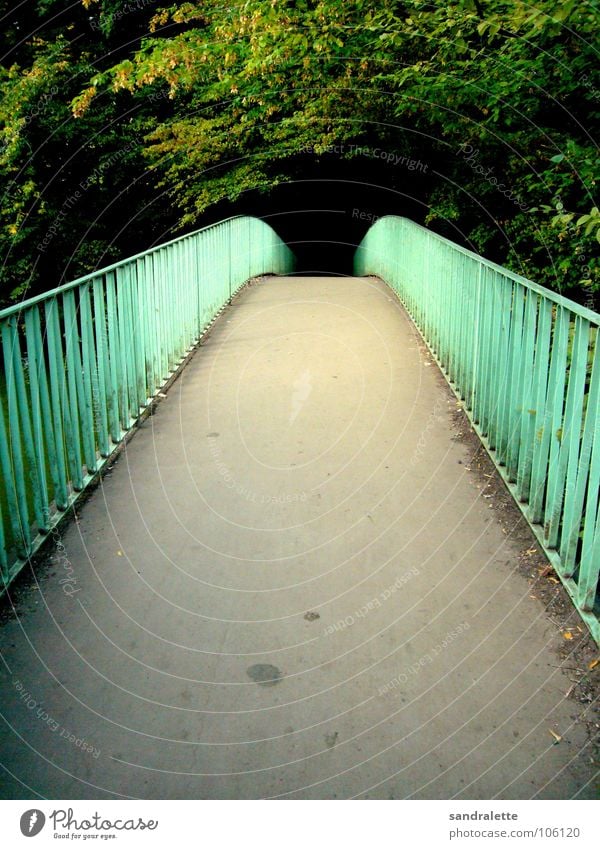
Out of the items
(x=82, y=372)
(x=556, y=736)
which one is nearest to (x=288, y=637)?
(x=556, y=736)

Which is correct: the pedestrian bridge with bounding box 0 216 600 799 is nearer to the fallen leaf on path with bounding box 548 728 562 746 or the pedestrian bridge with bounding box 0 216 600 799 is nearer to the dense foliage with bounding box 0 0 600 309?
the fallen leaf on path with bounding box 548 728 562 746

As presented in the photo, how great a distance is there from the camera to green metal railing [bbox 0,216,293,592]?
4086mm

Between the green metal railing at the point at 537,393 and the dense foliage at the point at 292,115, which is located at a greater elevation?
the dense foliage at the point at 292,115

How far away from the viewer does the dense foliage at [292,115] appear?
8086 mm

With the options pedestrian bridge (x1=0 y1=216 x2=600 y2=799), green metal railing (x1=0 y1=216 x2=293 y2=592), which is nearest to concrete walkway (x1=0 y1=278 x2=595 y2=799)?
pedestrian bridge (x1=0 y1=216 x2=600 y2=799)

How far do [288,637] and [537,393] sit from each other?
71.6 inches

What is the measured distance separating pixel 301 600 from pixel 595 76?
603 centimetres

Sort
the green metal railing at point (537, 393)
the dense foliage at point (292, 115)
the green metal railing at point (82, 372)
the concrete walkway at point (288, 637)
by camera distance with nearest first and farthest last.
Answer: the concrete walkway at point (288, 637) < the green metal railing at point (537, 393) < the green metal railing at point (82, 372) < the dense foliage at point (292, 115)

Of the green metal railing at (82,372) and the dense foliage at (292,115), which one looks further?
the dense foliage at (292,115)

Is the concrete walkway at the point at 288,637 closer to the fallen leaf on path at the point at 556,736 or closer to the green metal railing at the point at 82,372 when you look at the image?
the fallen leaf on path at the point at 556,736

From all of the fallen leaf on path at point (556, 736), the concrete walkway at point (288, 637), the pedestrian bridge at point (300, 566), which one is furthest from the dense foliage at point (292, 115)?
the fallen leaf on path at point (556, 736)

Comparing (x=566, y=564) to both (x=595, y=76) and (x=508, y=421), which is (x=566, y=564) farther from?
(x=595, y=76)

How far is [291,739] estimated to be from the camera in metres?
2.92

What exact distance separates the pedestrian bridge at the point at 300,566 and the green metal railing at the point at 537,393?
0.06 feet
